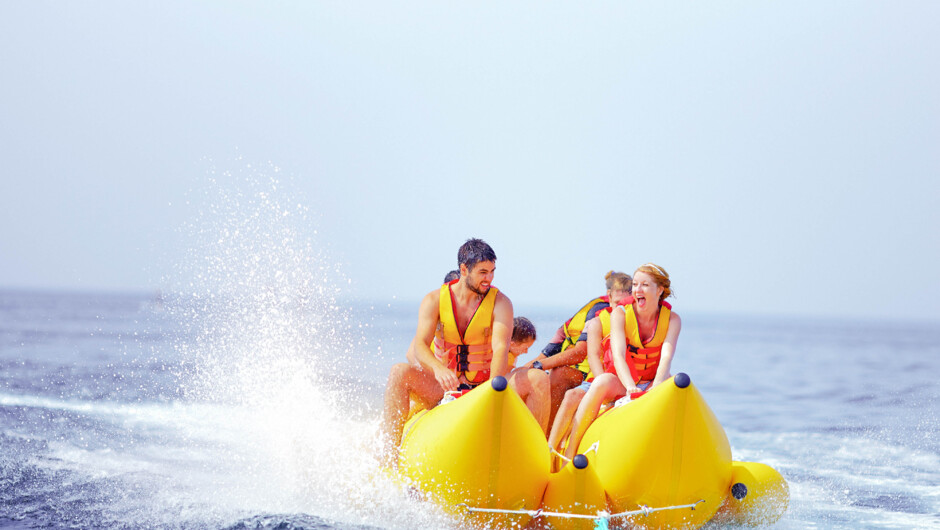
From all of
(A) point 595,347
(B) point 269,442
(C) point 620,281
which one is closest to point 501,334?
(A) point 595,347

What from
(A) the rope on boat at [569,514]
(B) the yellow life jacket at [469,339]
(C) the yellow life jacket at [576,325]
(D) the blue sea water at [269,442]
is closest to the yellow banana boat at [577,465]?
(A) the rope on boat at [569,514]

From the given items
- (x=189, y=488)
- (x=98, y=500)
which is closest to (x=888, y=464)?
(x=189, y=488)

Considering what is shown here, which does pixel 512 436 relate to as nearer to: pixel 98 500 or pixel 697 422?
pixel 697 422

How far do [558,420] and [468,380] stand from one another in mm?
519

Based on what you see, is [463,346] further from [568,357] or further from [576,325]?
[576,325]

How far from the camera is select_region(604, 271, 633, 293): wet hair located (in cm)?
487

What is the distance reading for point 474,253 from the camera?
412 centimetres

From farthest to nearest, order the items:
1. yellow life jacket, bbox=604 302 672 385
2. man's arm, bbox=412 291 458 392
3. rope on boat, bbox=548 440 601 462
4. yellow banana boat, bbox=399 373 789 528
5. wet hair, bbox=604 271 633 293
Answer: wet hair, bbox=604 271 633 293 < yellow life jacket, bbox=604 302 672 385 < man's arm, bbox=412 291 458 392 < rope on boat, bbox=548 440 601 462 < yellow banana boat, bbox=399 373 789 528

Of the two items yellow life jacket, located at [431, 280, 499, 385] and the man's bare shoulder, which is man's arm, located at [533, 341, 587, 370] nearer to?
yellow life jacket, located at [431, 280, 499, 385]

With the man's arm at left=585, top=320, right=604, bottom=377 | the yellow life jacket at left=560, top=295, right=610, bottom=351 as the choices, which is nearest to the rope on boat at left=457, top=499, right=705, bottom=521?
the man's arm at left=585, top=320, right=604, bottom=377

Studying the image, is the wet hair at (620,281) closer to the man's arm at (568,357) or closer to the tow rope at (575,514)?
the man's arm at (568,357)

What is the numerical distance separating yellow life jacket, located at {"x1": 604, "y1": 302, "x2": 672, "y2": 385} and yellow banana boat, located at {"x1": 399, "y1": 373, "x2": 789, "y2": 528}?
0.49 metres

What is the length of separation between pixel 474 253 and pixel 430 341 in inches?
20.6

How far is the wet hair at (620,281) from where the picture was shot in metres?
Result: 4.87
